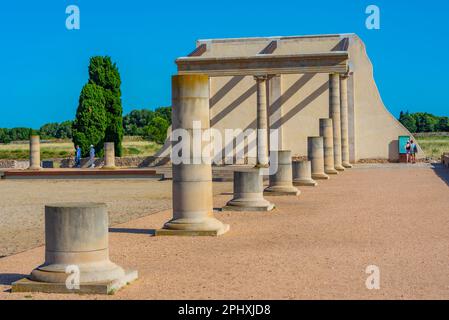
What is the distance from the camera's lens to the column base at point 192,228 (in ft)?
44.1

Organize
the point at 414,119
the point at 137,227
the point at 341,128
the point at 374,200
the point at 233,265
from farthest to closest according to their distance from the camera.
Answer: the point at 414,119 < the point at 341,128 < the point at 374,200 < the point at 137,227 < the point at 233,265

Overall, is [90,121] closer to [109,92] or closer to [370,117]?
[109,92]

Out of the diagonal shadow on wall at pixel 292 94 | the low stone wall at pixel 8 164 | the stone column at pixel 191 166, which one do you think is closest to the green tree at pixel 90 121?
the low stone wall at pixel 8 164

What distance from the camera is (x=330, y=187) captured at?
2573cm

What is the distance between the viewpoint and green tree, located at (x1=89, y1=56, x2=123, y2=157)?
184ft

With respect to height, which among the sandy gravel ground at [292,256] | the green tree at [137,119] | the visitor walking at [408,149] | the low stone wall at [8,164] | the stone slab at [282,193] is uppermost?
the green tree at [137,119]

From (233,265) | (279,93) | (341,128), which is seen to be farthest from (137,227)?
(279,93)

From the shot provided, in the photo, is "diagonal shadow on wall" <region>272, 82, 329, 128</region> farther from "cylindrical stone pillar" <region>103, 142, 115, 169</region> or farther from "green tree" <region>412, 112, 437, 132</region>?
"green tree" <region>412, 112, 437, 132</region>

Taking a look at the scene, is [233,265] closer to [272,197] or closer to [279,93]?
[272,197]

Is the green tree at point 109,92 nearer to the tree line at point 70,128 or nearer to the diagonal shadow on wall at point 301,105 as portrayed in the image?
the diagonal shadow on wall at point 301,105

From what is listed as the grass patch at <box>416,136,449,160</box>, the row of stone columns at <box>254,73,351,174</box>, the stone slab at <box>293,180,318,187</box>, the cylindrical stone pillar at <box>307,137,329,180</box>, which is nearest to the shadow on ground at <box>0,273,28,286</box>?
the stone slab at <box>293,180,318,187</box>

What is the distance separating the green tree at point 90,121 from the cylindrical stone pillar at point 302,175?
30.1m
